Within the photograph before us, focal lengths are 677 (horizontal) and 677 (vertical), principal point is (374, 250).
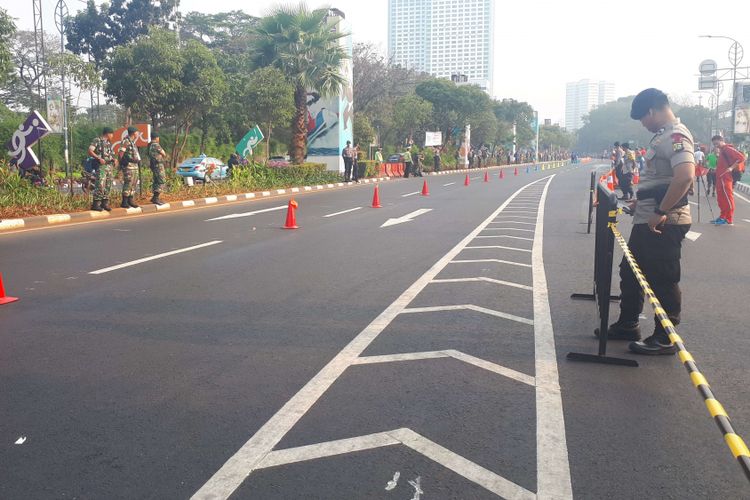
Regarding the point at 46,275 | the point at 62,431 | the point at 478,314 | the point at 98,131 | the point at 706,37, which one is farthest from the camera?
the point at 706,37

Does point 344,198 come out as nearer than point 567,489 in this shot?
No

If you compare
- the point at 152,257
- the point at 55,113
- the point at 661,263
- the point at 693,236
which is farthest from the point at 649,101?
the point at 55,113

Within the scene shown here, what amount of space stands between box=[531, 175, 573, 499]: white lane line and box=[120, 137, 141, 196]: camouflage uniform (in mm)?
11777

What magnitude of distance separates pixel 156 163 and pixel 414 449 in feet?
48.4

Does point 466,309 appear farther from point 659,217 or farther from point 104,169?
point 104,169

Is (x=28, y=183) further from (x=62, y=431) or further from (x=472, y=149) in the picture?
(x=472, y=149)

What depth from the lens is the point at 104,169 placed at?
48.8 ft

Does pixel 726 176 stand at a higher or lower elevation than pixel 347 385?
higher

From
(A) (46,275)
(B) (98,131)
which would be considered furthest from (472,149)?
(A) (46,275)

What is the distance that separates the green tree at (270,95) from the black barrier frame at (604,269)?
2363 centimetres

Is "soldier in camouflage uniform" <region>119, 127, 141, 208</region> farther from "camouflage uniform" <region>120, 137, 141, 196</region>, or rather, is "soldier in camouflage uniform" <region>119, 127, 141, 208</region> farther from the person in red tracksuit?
the person in red tracksuit

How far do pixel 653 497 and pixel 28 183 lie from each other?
50.5 feet

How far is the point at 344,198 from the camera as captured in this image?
21.6 metres

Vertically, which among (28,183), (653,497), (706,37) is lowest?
(653,497)
